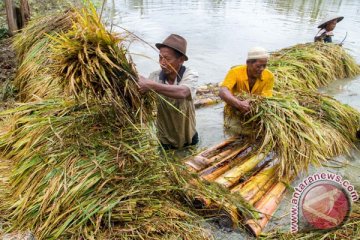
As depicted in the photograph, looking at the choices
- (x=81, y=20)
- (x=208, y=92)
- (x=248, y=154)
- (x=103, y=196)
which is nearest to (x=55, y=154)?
(x=103, y=196)

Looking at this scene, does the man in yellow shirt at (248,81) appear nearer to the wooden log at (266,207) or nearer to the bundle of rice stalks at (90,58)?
the wooden log at (266,207)

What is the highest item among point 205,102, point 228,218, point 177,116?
point 177,116

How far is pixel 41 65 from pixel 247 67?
275 cm

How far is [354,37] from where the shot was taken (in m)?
11.1

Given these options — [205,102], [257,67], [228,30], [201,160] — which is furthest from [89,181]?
[228,30]

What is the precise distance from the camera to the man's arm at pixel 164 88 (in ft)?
8.30

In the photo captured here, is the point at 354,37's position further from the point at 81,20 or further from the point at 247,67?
the point at 81,20

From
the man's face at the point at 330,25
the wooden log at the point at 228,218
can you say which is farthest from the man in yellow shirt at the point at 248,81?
the man's face at the point at 330,25

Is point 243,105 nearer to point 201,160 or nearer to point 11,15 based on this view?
point 201,160

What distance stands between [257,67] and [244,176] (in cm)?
129

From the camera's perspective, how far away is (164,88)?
8.91 feet

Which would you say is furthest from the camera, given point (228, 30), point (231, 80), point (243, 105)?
point (228, 30)

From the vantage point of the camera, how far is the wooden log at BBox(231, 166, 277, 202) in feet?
8.97

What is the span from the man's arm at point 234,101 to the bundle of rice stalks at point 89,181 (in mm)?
1222
